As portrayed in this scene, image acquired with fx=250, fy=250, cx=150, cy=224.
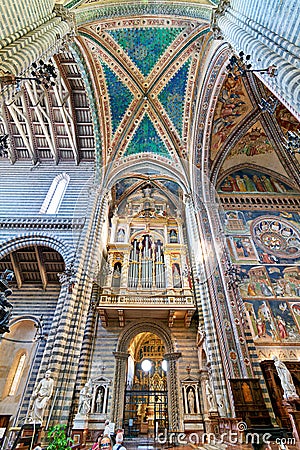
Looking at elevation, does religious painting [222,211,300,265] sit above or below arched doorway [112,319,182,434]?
above

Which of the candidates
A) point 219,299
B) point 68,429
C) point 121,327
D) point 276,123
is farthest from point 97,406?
point 276,123

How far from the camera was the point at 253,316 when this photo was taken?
9.85m

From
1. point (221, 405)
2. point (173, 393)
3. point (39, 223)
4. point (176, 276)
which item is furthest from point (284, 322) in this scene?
point (39, 223)

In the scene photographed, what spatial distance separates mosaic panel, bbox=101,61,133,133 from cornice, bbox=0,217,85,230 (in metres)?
6.28

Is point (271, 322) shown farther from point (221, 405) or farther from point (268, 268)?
point (221, 405)

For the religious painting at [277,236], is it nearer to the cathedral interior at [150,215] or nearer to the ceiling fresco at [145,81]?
the cathedral interior at [150,215]

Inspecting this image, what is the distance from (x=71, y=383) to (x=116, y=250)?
24.2ft

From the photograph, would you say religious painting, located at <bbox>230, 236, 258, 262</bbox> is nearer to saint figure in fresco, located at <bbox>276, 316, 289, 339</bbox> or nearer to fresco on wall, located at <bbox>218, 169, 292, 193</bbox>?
saint figure in fresco, located at <bbox>276, 316, 289, 339</bbox>

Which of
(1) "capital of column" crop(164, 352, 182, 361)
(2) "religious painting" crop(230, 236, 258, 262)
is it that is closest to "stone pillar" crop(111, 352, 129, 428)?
(1) "capital of column" crop(164, 352, 182, 361)

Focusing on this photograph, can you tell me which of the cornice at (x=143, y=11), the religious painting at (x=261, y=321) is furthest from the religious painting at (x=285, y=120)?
the religious painting at (x=261, y=321)

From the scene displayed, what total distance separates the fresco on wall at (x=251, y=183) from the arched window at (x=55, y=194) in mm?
8975

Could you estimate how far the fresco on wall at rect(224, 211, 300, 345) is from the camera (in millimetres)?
9648

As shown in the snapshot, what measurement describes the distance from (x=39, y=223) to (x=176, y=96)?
390 inches

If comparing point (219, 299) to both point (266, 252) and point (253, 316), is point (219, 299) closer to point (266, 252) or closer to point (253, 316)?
point (253, 316)
